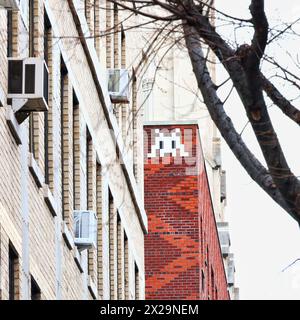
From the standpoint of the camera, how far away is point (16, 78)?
69.3ft

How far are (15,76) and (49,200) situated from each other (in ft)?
10.0

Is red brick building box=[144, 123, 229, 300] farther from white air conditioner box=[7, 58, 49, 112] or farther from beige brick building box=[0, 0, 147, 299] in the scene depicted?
white air conditioner box=[7, 58, 49, 112]

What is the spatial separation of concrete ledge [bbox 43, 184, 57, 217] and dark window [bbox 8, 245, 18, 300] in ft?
8.43

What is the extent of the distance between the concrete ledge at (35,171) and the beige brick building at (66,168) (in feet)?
0.04

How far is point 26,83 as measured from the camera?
21109 mm

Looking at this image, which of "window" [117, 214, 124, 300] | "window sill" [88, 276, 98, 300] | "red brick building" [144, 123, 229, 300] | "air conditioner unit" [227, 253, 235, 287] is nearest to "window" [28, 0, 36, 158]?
"window sill" [88, 276, 98, 300]

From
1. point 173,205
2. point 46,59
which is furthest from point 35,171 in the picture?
point 173,205

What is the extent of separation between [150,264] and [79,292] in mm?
20276

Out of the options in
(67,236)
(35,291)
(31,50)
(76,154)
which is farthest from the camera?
(76,154)

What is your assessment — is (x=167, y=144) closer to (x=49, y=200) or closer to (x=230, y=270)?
(x=230, y=270)

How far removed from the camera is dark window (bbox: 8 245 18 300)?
2077cm
